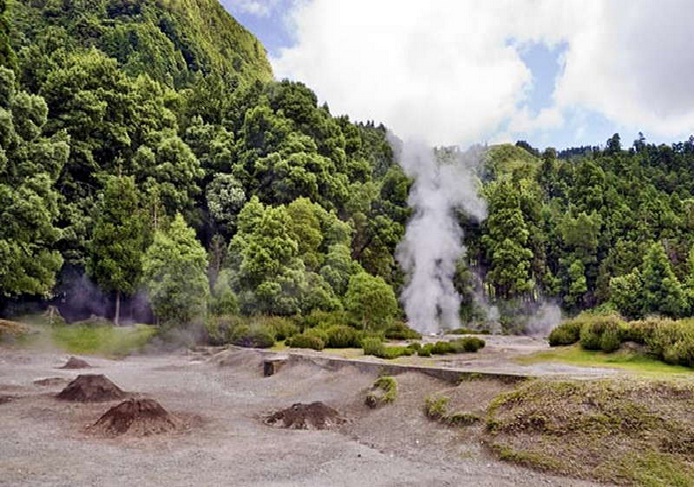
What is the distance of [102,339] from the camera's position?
27047mm

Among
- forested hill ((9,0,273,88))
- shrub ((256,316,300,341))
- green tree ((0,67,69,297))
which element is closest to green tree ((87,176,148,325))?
green tree ((0,67,69,297))

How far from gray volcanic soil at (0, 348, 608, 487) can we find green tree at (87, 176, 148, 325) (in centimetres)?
1367

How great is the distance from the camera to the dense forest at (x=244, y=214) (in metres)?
27.1

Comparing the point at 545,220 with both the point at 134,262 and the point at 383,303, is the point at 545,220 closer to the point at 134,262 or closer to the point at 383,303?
the point at 383,303

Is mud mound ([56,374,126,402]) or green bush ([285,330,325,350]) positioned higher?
green bush ([285,330,325,350])

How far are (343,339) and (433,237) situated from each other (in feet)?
73.1

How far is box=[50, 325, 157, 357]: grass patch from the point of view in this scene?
26172 mm

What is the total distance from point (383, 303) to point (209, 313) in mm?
8085

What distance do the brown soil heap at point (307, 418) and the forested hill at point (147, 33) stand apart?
140 ft

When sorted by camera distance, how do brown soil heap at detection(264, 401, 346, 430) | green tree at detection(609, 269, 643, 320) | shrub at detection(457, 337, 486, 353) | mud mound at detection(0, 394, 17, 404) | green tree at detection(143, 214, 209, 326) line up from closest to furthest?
brown soil heap at detection(264, 401, 346, 430)
mud mound at detection(0, 394, 17, 404)
shrub at detection(457, 337, 486, 353)
green tree at detection(143, 214, 209, 326)
green tree at detection(609, 269, 643, 320)

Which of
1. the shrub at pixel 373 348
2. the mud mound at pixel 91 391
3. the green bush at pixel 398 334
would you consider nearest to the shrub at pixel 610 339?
the shrub at pixel 373 348

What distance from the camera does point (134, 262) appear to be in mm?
29938

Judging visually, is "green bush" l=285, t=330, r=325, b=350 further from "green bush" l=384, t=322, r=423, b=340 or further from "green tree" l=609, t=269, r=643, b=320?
"green tree" l=609, t=269, r=643, b=320

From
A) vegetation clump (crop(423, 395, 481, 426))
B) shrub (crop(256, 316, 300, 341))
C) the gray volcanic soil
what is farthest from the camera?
shrub (crop(256, 316, 300, 341))
